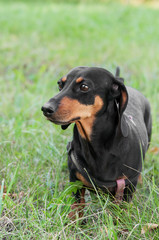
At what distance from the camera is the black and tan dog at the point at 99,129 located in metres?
1.99

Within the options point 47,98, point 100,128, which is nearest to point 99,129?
point 100,128

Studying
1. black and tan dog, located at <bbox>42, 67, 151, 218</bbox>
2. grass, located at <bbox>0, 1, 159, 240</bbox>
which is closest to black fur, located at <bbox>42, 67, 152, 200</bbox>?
black and tan dog, located at <bbox>42, 67, 151, 218</bbox>

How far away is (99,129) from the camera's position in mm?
2119

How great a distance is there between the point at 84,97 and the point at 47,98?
2.16 metres

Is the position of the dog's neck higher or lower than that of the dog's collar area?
higher

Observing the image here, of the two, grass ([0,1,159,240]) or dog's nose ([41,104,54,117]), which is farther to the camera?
grass ([0,1,159,240])

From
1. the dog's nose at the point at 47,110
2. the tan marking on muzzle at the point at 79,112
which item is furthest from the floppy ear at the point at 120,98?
the dog's nose at the point at 47,110

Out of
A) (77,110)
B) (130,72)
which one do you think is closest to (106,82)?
(77,110)

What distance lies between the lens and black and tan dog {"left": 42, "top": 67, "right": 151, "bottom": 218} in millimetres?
1987

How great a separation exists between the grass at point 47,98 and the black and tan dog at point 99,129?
145mm

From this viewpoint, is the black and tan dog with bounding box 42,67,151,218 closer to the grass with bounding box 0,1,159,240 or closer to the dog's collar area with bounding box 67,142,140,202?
the dog's collar area with bounding box 67,142,140,202

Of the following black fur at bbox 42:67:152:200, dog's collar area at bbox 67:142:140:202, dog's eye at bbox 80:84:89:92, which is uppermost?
dog's eye at bbox 80:84:89:92

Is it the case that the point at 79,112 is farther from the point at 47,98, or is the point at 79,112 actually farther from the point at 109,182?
the point at 47,98

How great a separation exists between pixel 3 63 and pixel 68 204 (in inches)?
157
